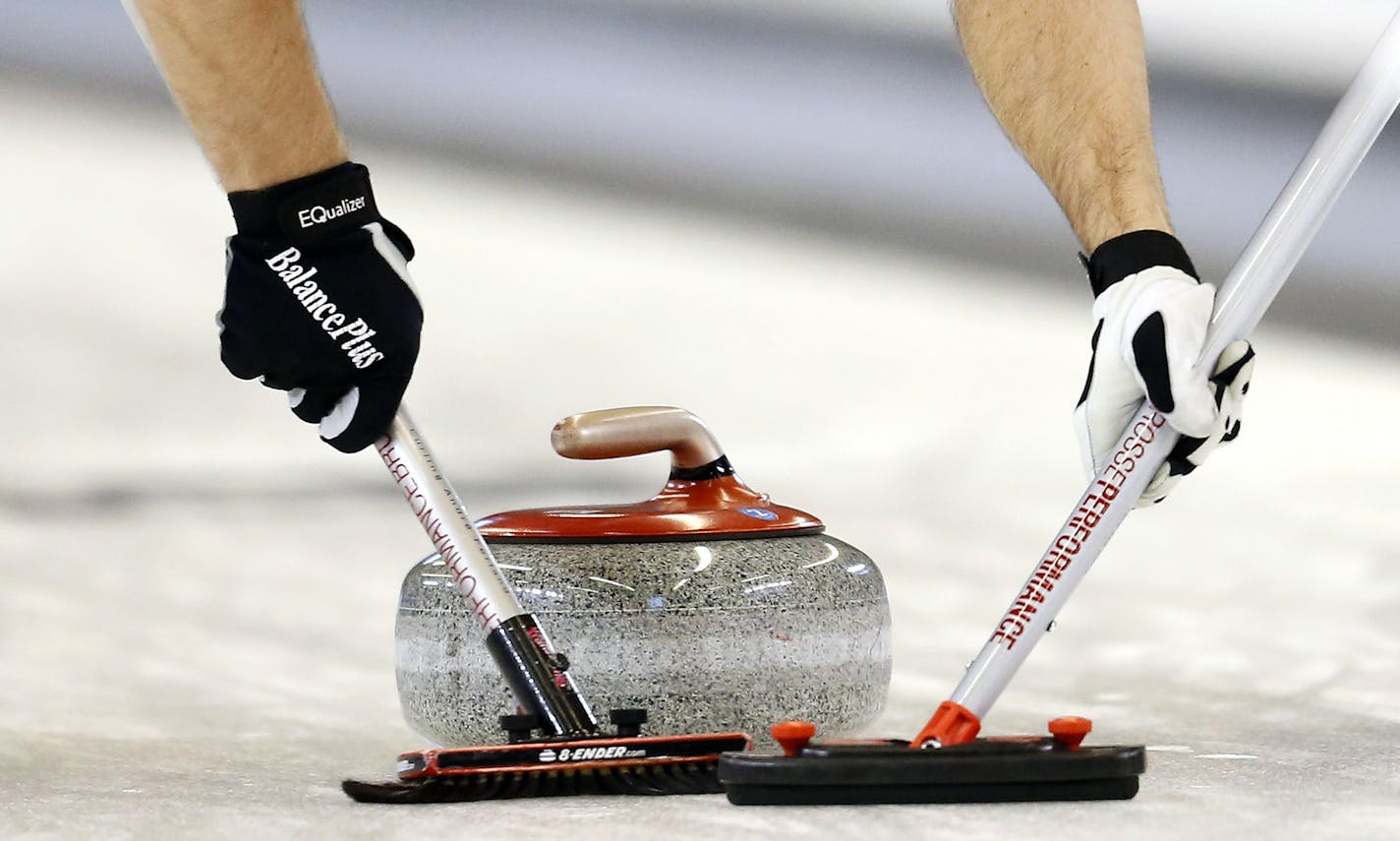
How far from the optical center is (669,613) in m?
1.31

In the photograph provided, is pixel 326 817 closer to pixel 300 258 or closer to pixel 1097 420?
pixel 300 258

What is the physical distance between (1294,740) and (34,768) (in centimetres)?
101

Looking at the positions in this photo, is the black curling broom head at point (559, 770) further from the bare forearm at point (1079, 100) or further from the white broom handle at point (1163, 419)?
the bare forearm at point (1079, 100)

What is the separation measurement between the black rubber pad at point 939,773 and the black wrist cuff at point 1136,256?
0.30m

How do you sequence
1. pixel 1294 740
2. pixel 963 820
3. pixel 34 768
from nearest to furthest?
pixel 963 820 → pixel 34 768 → pixel 1294 740

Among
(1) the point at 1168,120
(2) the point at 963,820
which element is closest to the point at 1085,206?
(2) the point at 963,820

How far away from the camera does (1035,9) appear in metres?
1.31

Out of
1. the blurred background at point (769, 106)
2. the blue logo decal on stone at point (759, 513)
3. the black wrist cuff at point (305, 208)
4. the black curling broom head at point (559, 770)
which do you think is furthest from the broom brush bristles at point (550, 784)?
the blurred background at point (769, 106)

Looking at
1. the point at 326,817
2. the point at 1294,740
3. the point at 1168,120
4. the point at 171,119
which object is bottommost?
the point at 326,817

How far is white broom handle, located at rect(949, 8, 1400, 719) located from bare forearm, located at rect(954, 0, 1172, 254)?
0.07 meters

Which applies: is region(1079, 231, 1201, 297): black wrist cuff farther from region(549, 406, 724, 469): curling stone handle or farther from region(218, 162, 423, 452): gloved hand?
region(218, 162, 423, 452): gloved hand

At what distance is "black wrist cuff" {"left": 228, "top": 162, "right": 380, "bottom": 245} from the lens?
126 cm

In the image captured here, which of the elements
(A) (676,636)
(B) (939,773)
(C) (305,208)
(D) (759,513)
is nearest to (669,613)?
(A) (676,636)

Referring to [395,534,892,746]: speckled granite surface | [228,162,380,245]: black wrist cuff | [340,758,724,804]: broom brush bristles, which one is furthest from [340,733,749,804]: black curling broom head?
[228,162,380,245]: black wrist cuff
